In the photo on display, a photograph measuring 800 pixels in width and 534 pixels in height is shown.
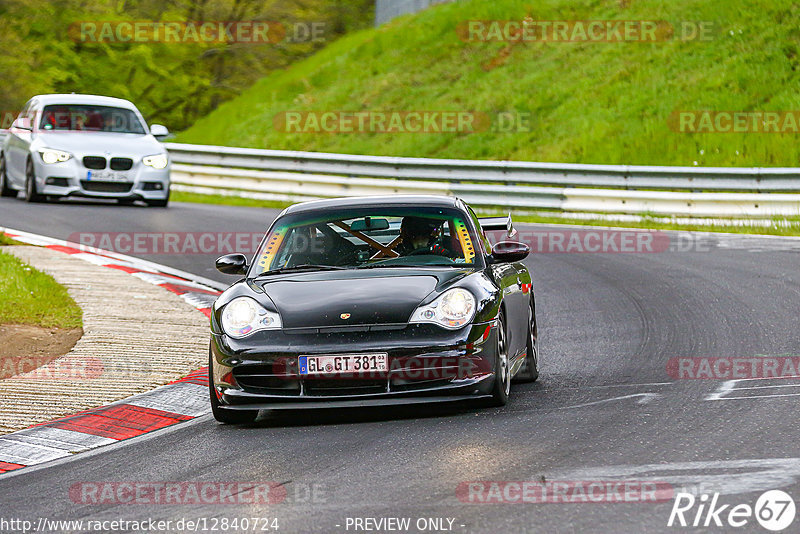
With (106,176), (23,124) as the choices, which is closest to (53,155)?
(106,176)

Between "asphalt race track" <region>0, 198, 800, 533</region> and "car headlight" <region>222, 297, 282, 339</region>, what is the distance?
0.57 m

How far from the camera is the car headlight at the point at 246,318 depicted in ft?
24.4

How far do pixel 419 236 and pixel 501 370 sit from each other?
4.17 feet

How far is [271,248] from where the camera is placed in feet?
27.9

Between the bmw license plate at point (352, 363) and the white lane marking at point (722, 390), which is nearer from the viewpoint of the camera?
the bmw license plate at point (352, 363)

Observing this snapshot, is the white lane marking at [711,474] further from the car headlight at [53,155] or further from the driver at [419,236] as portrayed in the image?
the car headlight at [53,155]

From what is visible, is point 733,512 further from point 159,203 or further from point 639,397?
point 159,203

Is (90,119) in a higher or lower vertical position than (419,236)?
higher

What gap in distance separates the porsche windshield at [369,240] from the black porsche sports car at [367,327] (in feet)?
0.04

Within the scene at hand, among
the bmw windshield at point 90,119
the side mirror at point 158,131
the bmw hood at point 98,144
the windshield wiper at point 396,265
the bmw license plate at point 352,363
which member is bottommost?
the bmw license plate at point 352,363

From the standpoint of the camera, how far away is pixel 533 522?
495 centimetres

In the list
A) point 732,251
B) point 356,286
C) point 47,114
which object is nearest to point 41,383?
point 356,286

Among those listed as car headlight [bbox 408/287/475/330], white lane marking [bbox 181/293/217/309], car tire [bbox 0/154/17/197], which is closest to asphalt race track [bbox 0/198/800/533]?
car headlight [bbox 408/287/475/330]

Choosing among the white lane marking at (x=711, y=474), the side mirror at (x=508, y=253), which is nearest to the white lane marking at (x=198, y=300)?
the side mirror at (x=508, y=253)
